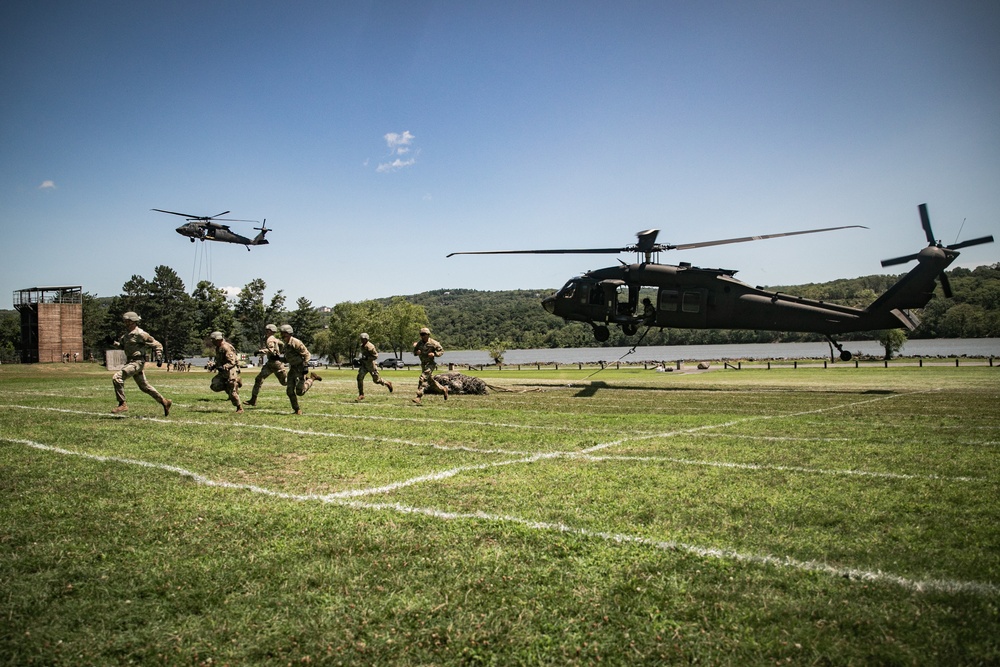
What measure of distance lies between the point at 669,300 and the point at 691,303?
780 mm

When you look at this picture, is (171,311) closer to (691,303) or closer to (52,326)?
(52,326)

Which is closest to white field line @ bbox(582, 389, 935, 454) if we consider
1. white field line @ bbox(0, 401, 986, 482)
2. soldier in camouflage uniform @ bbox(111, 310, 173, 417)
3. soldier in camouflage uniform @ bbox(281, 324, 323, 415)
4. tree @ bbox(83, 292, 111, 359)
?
white field line @ bbox(0, 401, 986, 482)

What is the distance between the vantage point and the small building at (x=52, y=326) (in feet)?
196

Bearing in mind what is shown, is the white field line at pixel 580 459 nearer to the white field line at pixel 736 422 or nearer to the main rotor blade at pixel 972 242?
the white field line at pixel 736 422

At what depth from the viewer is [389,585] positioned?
3939 mm

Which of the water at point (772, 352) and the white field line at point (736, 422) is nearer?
the white field line at point (736, 422)

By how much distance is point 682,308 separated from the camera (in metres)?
22.0

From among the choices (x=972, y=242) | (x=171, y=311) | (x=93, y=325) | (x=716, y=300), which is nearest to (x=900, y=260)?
(x=972, y=242)

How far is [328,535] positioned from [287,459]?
147 inches

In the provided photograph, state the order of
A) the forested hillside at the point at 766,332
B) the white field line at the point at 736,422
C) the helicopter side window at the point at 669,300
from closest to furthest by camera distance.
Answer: the white field line at the point at 736,422, the helicopter side window at the point at 669,300, the forested hillside at the point at 766,332

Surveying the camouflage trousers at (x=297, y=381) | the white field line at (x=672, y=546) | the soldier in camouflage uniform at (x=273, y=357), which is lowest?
the white field line at (x=672, y=546)

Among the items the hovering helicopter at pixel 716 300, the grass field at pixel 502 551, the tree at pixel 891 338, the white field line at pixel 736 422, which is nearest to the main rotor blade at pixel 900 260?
the hovering helicopter at pixel 716 300

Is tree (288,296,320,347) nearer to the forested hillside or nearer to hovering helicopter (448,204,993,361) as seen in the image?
the forested hillside

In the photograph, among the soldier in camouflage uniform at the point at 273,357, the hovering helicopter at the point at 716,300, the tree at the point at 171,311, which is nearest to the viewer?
the soldier in camouflage uniform at the point at 273,357
